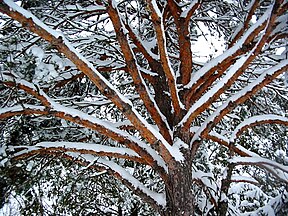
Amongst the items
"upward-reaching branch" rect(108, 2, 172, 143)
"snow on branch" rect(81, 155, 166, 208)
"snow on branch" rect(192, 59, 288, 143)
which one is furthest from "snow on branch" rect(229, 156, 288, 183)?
"upward-reaching branch" rect(108, 2, 172, 143)

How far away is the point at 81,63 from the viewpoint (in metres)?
2.91

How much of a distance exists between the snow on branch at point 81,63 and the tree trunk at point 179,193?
5.6 inches

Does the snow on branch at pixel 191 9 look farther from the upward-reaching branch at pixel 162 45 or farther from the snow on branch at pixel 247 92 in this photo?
the snow on branch at pixel 247 92

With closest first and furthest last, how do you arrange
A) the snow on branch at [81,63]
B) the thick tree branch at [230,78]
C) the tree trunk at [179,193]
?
the snow on branch at [81,63]
the thick tree branch at [230,78]
the tree trunk at [179,193]

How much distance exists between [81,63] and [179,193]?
162 cm

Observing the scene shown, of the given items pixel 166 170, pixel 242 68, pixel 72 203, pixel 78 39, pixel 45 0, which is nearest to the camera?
pixel 242 68

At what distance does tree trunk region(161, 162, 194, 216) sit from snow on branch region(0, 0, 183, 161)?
0.47 ft

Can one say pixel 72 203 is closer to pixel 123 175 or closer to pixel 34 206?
pixel 34 206

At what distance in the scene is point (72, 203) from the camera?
4664 mm

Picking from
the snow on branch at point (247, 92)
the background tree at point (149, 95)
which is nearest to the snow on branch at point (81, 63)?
the background tree at point (149, 95)

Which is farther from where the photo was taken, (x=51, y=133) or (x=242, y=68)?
(x=51, y=133)

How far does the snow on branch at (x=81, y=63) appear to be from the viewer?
2.55 m

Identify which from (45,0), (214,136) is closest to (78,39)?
(45,0)

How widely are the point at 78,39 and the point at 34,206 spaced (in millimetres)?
2318
